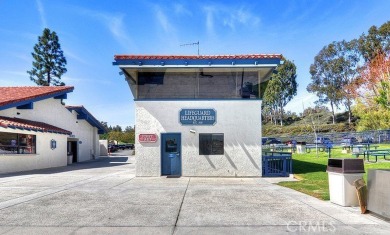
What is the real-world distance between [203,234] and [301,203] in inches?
153

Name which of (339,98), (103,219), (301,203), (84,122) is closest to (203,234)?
(103,219)

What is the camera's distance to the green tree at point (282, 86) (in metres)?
60.4

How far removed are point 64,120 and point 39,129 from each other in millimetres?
7042

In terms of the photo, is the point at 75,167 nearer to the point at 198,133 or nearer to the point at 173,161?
the point at 173,161

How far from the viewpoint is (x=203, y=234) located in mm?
5508

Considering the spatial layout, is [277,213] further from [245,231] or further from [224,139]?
[224,139]

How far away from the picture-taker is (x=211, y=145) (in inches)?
581

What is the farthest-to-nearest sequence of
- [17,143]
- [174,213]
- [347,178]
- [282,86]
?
[282,86]
[17,143]
[347,178]
[174,213]

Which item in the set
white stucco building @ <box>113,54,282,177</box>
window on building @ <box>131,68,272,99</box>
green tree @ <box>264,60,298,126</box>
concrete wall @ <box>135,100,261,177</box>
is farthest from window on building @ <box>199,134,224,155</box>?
green tree @ <box>264,60,298,126</box>

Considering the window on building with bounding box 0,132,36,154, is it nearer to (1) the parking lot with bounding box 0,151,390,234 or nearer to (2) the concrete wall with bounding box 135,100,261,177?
(1) the parking lot with bounding box 0,151,390,234

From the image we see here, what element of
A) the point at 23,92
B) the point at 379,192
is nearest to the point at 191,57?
the point at 379,192

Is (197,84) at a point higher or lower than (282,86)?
lower

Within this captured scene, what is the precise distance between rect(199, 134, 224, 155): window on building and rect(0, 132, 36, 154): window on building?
1216 cm

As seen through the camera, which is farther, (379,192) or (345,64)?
(345,64)
